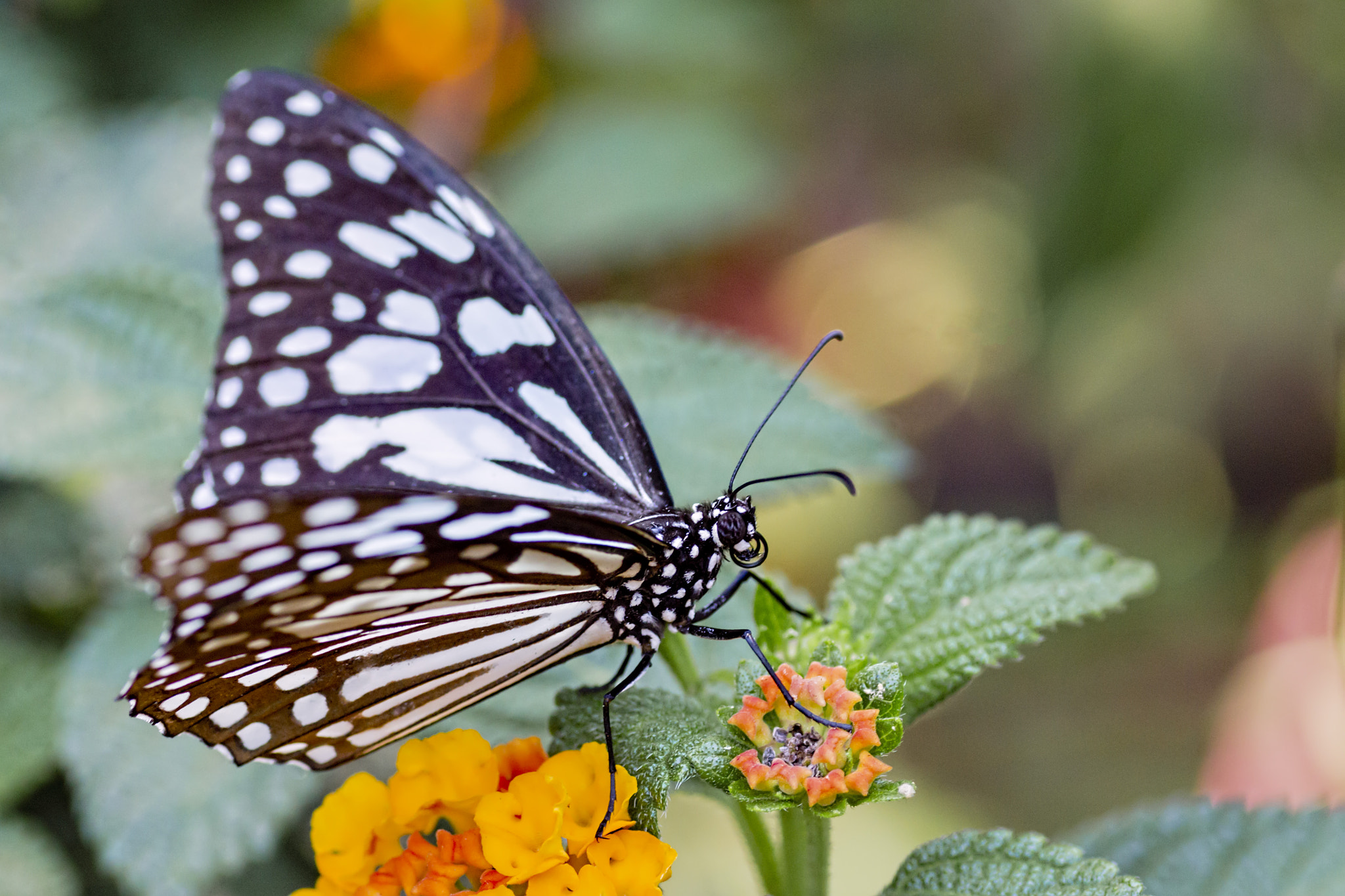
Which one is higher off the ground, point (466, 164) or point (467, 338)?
point (466, 164)

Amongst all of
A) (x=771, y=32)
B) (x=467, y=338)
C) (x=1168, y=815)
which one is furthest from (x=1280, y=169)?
(x=467, y=338)

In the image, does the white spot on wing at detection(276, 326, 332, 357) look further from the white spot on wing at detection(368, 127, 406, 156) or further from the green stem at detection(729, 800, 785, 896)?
the green stem at detection(729, 800, 785, 896)

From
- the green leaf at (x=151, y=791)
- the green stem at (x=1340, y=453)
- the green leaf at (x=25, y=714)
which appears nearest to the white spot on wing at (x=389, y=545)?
the green leaf at (x=151, y=791)

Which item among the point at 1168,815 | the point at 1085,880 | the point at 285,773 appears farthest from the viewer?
the point at 285,773

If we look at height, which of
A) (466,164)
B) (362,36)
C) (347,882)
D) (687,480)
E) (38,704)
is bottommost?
(347,882)

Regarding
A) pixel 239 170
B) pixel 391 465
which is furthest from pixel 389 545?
pixel 239 170

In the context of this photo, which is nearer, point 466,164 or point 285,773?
point 285,773

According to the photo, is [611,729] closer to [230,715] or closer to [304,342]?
[230,715]

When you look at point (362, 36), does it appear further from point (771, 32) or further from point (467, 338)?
point (467, 338)
